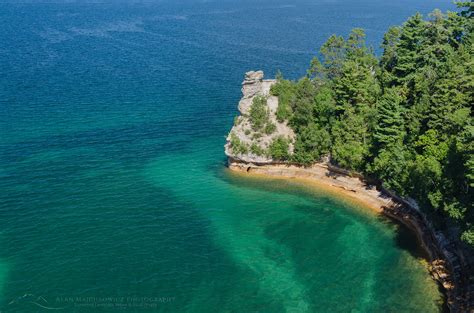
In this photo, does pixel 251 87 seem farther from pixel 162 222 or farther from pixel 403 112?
pixel 162 222

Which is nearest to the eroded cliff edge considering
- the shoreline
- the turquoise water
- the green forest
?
the shoreline

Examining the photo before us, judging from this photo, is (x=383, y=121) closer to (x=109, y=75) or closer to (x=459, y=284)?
(x=459, y=284)

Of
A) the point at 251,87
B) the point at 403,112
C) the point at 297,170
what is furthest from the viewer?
the point at 251,87

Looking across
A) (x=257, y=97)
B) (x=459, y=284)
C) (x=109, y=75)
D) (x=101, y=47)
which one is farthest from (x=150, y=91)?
(x=459, y=284)

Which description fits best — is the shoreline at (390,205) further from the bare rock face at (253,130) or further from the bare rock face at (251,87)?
the bare rock face at (251,87)

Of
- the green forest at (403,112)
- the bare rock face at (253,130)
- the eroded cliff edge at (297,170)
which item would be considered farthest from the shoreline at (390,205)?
the green forest at (403,112)

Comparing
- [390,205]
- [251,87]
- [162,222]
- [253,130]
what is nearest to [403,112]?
[390,205]

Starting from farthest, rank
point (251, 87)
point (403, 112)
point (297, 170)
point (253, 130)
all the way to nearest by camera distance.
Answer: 1. point (251, 87)
2. point (253, 130)
3. point (297, 170)
4. point (403, 112)
